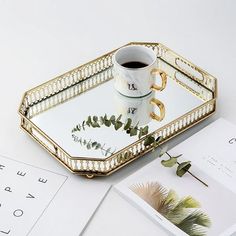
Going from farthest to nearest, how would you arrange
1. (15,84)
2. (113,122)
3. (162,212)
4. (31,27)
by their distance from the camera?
(31,27) → (15,84) → (113,122) → (162,212)

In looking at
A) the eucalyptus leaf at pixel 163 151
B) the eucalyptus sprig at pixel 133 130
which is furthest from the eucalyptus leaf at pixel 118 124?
the eucalyptus leaf at pixel 163 151

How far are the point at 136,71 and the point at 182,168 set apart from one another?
0.22 meters

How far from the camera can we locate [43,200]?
1297mm

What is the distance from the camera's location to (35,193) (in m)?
1.31

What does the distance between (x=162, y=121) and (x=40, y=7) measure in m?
0.58

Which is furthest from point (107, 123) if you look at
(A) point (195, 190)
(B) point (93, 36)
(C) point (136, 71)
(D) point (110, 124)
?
(B) point (93, 36)

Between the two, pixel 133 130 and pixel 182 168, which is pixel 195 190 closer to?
pixel 182 168

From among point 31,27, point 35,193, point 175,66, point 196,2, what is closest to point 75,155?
point 35,193

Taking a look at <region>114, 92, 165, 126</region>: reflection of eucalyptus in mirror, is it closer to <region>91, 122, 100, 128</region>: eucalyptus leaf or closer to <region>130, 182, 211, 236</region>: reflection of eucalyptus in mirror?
<region>91, 122, 100, 128</region>: eucalyptus leaf

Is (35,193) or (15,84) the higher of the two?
(15,84)

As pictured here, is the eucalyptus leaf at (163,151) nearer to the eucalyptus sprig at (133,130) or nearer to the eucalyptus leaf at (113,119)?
the eucalyptus sprig at (133,130)

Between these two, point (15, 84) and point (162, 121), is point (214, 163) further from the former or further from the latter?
point (15, 84)

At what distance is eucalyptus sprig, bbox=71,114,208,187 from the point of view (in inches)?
52.5

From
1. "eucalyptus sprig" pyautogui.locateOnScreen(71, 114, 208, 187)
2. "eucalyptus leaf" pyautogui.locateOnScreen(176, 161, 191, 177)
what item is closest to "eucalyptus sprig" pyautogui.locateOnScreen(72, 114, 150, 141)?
"eucalyptus sprig" pyautogui.locateOnScreen(71, 114, 208, 187)
